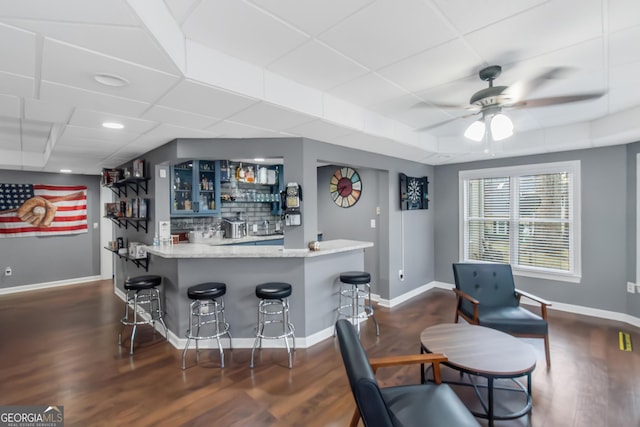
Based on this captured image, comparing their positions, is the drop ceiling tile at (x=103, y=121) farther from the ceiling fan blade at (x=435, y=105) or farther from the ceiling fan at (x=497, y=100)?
the ceiling fan at (x=497, y=100)

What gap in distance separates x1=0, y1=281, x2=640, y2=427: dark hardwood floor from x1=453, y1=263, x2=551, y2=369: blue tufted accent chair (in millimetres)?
492

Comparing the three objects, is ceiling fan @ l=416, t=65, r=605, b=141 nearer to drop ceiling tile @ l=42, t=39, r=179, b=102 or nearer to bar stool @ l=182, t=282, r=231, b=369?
drop ceiling tile @ l=42, t=39, r=179, b=102

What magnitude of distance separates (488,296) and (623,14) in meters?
2.56

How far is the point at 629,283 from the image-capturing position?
3.80 m

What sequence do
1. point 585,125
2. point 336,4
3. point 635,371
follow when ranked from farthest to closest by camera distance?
point 585,125 → point 635,371 → point 336,4

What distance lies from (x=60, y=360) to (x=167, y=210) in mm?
1818

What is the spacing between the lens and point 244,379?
8.57 feet

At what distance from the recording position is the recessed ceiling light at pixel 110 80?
70.7 inches

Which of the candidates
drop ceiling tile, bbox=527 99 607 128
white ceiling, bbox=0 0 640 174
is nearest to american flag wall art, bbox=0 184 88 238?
white ceiling, bbox=0 0 640 174

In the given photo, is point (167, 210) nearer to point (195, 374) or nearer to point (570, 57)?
point (195, 374)

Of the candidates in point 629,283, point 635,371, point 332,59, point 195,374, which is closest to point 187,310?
point 195,374

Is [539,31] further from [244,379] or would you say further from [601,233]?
[601,233]

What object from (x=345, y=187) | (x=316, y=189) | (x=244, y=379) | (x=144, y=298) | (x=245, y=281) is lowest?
(x=244, y=379)

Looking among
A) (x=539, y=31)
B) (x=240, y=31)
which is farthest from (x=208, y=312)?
(x=539, y=31)
